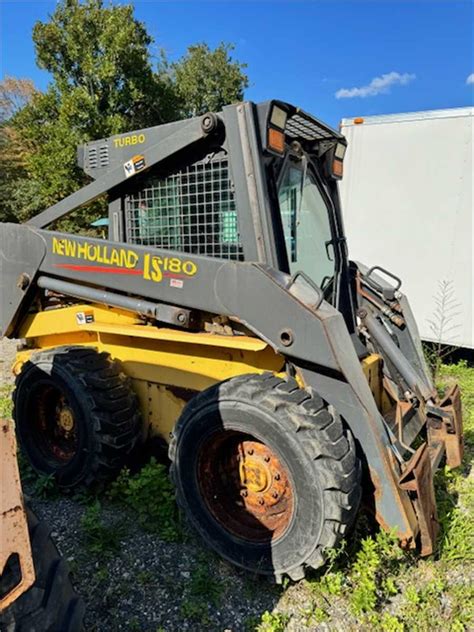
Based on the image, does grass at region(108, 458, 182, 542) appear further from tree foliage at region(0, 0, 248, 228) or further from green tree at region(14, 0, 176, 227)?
green tree at region(14, 0, 176, 227)

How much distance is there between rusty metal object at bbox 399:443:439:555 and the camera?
229 cm

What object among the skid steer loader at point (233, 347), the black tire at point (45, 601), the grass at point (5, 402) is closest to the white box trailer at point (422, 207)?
the skid steer loader at point (233, 347)

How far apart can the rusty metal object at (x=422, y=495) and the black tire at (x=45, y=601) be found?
1550 mm

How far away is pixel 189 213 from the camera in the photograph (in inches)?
115

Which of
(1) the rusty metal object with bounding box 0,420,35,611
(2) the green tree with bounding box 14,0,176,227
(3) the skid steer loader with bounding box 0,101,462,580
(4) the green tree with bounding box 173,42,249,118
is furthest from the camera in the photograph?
(4) the green tree with bounding box 173,42,249,118

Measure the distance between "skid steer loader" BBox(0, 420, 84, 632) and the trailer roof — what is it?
Result: 234 inches

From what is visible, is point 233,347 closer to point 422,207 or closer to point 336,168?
point 336,168

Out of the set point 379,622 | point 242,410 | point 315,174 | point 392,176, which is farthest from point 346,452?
point 392,176

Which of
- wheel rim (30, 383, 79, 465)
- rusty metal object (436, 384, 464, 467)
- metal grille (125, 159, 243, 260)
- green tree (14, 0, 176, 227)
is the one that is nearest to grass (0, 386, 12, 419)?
wheel rim (30, 383, 79, 465)

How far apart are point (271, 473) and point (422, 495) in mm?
758

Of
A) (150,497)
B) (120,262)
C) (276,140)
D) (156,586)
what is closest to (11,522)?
(156,586)

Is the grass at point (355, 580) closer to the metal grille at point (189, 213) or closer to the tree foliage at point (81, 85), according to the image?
the metal grille at point (189, 213)

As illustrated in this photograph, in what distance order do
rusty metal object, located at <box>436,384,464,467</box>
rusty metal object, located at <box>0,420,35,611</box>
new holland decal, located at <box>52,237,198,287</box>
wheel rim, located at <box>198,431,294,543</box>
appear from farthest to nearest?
rusty metal object, located at <box>436,384,464,467</box>
new holland decal, located at <box>52,237,198,287</box>
wheel rim, located at <box>198,431,294,543</box>
rusty metal object, located at <box>0,420,35,611</box>

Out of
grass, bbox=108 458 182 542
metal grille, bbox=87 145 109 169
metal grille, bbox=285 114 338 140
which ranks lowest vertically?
grass, bbox=108 458 182 542
